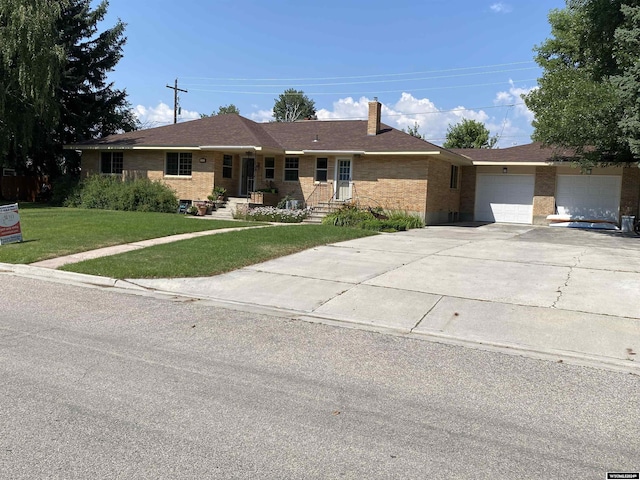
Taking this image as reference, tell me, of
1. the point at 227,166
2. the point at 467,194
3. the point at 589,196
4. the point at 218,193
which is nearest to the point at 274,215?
the point at 218,193

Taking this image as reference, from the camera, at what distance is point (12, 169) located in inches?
1245

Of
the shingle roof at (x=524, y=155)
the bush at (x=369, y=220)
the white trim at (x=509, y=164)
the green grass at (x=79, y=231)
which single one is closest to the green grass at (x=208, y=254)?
the green grass at (x=79, y=231)

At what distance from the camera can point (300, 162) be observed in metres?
25.4

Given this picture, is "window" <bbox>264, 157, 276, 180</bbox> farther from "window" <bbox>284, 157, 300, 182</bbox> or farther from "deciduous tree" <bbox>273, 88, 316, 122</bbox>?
"deciduous tree" <bbox>273, 88, 316, 122</bbox>

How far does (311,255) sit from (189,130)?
17.0 metres

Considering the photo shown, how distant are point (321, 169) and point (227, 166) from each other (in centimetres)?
469

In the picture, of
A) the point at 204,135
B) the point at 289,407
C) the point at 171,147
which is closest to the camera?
the point at 289,407

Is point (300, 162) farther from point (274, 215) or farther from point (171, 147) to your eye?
point (171, 147)

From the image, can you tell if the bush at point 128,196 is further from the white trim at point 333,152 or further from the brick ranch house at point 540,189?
the brick ranch house at point 540,189

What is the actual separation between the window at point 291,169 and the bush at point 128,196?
542cm

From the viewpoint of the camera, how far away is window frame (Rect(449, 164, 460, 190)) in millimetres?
27031

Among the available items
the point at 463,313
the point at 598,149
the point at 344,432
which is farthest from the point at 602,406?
the point at 598,149

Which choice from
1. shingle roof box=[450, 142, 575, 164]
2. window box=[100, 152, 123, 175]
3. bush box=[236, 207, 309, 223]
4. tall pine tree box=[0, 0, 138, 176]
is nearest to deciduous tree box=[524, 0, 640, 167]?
shingle roof box=[450, 142, 575, 164]

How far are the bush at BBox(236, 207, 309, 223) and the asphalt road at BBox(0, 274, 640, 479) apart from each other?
15.2 m
